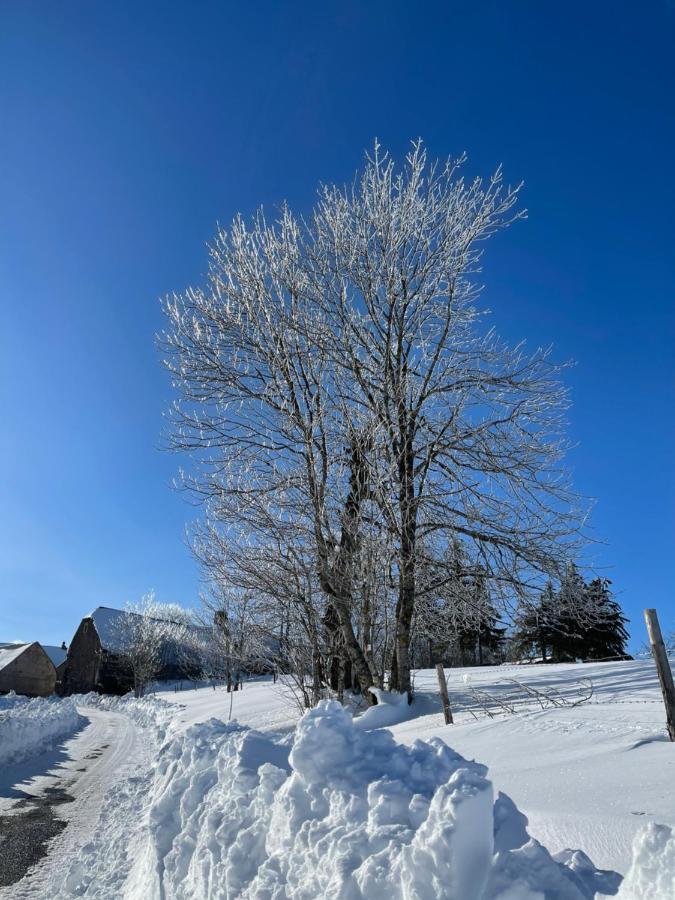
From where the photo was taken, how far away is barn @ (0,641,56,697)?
48.9 metres

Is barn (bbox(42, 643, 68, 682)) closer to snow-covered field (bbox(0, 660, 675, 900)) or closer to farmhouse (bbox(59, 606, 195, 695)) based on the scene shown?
farmhouse (bbox(59, 606, 195, 695))

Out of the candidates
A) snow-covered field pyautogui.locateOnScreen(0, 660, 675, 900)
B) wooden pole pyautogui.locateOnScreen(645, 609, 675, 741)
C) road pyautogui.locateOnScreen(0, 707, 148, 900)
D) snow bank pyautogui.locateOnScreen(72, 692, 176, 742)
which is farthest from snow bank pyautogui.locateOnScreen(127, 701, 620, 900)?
snow bank pyautogui.locateOnScreen(72, 692, 176, 742)

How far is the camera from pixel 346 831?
2723 mm

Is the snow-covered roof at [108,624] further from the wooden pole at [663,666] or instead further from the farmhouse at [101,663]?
the wooden pole at [663,666]

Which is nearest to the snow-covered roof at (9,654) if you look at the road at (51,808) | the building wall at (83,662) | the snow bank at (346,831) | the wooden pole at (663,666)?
the building wall at (83,662)

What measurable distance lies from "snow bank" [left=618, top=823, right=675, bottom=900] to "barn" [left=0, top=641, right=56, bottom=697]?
5666cm

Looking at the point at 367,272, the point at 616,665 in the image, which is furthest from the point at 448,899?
the point at 616,665

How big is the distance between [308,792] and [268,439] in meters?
9.31

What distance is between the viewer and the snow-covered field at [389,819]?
7.25ft

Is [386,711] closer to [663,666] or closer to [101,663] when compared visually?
[663,666]

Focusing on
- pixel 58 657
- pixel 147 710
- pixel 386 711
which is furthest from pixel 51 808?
pixel 58 657

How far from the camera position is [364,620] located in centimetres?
1076

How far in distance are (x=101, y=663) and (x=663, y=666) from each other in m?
58.1

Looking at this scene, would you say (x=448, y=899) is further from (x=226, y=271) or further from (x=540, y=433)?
(x=226, y=271)
